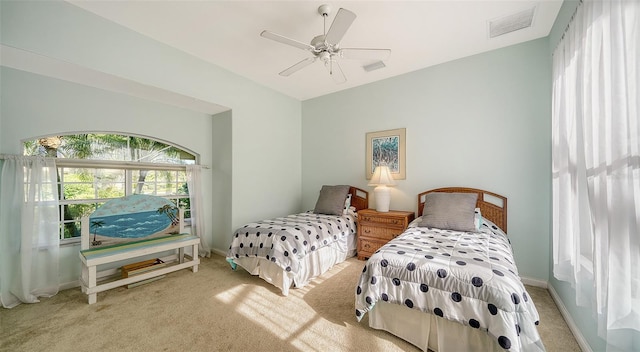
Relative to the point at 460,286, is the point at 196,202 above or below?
above

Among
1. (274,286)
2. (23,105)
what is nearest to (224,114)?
(23,105)

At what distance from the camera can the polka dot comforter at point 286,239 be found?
2568 millimetres

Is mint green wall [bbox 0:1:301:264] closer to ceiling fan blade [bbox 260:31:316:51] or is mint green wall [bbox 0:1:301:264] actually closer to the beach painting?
the beach painting

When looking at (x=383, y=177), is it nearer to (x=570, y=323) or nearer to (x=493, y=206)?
(x=493, y=206)

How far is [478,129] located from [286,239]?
9.32 feet

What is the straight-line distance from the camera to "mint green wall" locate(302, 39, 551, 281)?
8.79 ft

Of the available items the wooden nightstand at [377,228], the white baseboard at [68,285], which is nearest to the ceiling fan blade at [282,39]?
the wooden nightstand at [377,228]

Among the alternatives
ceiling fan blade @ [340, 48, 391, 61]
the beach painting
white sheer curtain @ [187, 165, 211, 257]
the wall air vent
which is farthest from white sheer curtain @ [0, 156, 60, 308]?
the wall air vent

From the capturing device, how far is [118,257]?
249cm

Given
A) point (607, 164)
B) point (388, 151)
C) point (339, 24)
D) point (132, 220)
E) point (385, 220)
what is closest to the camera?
point (607, 164)

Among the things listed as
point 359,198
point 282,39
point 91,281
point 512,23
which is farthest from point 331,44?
point 91,281

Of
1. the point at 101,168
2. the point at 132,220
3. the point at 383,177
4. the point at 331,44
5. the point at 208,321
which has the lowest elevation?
the point at 208,321

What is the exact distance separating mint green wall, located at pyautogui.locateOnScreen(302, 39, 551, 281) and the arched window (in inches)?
117

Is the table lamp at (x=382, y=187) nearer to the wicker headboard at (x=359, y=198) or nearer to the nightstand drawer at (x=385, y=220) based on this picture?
the nightstand drawer at (x=385, y=220)
